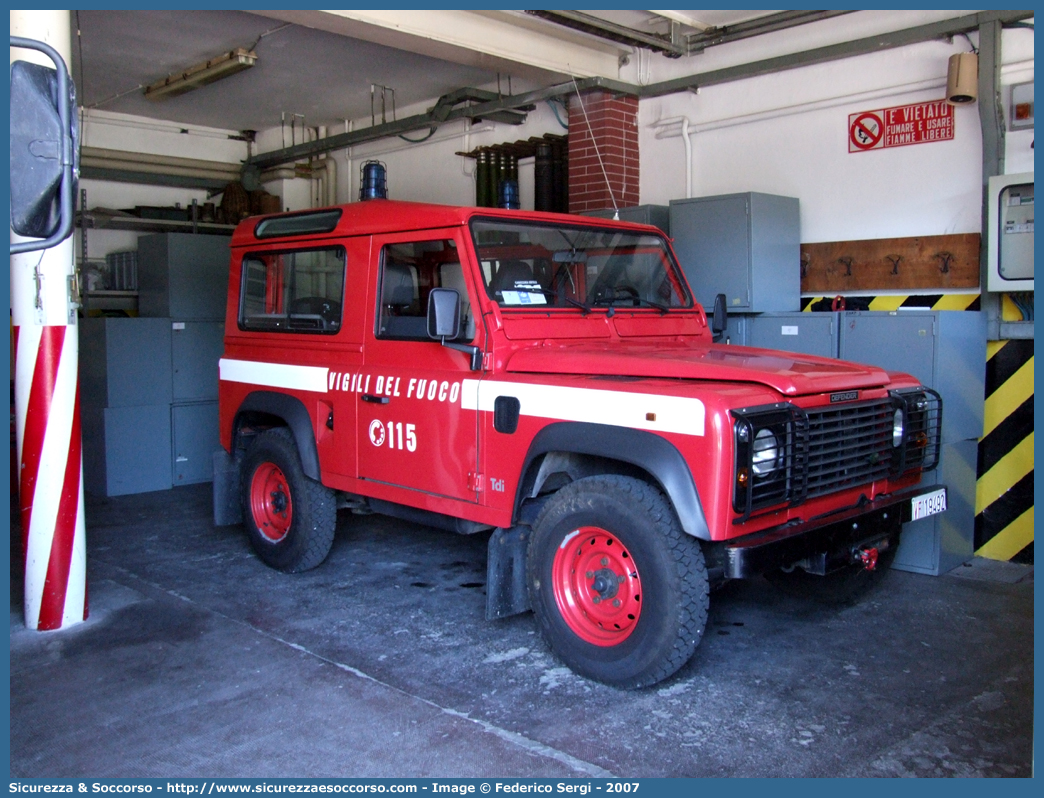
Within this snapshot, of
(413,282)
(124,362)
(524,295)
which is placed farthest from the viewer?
(124,362)

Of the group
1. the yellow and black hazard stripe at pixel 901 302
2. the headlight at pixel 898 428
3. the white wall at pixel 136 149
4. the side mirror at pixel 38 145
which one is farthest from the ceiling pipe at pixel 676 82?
the side mirror at pixel 38 145

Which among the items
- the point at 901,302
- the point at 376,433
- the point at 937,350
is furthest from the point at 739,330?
the point at 376,433

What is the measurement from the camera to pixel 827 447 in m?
3.87

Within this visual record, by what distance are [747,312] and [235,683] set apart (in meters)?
4.12

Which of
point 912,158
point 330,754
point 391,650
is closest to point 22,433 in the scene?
point 391,650

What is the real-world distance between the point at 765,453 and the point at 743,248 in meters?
3.18

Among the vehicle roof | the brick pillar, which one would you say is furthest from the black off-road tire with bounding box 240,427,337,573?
the brick pillar

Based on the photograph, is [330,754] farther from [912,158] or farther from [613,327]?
[912,158]

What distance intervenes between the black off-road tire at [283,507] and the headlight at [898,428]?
9.78 ft

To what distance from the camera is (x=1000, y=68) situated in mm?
5684

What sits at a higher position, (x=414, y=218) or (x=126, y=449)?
(x=414, y=218)

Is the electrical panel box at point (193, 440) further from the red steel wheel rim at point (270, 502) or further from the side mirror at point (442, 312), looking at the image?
the side mirror at point (442, 312)

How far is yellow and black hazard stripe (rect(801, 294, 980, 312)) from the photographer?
20.2 feet

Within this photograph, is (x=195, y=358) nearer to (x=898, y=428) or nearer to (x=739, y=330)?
(x=739, y=330)
